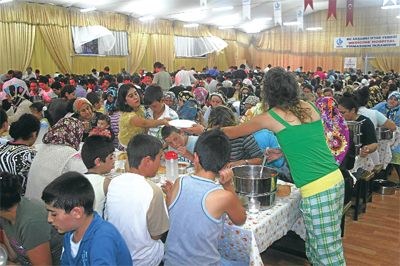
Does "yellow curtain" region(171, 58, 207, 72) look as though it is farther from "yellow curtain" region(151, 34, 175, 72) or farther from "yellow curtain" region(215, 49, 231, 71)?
"yellow curtain" region(215, 49, 231, 71)

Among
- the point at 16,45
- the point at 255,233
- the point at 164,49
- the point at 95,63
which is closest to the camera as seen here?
the point at 255,233

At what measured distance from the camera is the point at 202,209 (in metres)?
1.62

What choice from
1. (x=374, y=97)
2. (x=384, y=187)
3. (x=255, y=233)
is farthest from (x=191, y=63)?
(x=255, y=233)

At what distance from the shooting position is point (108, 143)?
2221 millimetres

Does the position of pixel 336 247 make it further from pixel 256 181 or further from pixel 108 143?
pixel 108 143

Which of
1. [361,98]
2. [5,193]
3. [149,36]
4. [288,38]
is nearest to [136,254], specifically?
[5,193]

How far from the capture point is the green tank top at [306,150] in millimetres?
2018

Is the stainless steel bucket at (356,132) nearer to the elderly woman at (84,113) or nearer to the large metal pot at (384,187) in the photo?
the large metal pot at (384,187)

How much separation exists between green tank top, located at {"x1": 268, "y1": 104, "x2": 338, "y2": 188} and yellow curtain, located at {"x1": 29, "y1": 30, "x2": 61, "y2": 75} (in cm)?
1153

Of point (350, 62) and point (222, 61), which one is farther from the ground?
point (222, 61)

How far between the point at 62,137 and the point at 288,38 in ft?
67.9

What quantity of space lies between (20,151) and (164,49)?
574 inches

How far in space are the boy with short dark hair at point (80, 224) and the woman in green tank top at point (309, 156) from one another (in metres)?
1.07

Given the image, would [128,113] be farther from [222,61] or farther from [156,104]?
[222,61]
